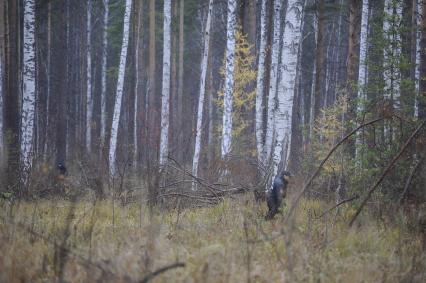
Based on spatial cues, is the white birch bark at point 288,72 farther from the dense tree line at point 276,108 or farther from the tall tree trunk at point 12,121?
the tall tree trunk at point 12,121

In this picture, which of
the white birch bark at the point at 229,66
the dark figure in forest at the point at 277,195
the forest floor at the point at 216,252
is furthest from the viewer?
the white birch bark at the point at 229,66

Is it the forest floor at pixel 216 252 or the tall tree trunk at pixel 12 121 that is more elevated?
the tall tree trunk at pixel 12 121

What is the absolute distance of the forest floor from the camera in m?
3.45

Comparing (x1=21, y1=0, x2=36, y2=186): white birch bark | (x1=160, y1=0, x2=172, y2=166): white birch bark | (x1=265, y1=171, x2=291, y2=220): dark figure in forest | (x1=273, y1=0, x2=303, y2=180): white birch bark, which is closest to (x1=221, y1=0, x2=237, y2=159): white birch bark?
(x1=160, y1=0, x2=172, y2=166): white birch bark

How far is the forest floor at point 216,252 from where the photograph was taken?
3449 mm

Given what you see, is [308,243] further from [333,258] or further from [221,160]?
[221,160]

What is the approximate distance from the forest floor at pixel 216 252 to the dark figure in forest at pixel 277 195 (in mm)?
207

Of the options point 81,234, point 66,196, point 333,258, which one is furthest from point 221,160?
point 333,258

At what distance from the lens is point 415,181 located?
222 inches

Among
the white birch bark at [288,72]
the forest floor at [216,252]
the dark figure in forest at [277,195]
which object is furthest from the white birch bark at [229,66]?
the forest floor at [216,252]

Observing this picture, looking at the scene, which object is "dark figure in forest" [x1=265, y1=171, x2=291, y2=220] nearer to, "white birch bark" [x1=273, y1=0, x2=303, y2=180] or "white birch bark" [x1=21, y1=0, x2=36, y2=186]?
"white birch bark" [x1=273, y1=0, x2=303, y2=180]

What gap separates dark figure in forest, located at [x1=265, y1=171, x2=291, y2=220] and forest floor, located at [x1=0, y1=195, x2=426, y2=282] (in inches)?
8.2

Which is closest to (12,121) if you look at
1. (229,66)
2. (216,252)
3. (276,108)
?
(229,66)

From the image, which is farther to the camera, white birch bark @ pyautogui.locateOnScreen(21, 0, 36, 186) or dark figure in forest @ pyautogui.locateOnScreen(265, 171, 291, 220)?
white birch bark @ pyautogui.locateOnScreen(21, 0, 36, 186)
